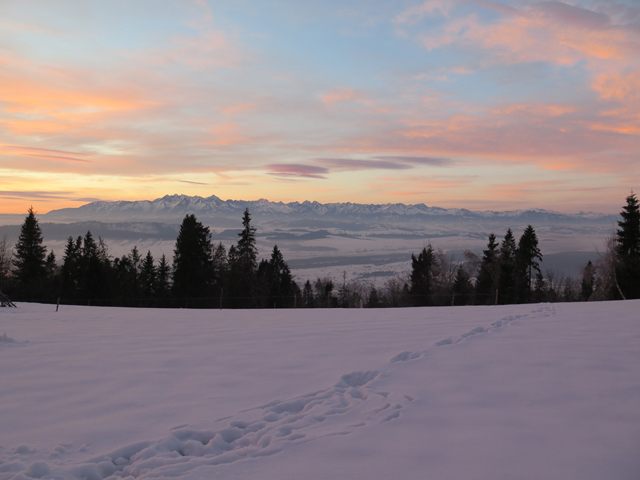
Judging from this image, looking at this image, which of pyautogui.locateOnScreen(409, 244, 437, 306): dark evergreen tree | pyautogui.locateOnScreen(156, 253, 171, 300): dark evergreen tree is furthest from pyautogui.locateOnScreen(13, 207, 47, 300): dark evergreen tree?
pyautogui.locateOnScreen(409, 244, 437, 306): dark evergreen tree

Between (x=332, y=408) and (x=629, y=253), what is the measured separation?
1631 inches

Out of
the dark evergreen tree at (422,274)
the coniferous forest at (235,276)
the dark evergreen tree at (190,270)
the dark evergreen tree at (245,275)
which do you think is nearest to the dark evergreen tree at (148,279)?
the coniferous forest at (235,276)

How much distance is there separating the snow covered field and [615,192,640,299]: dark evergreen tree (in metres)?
34.2

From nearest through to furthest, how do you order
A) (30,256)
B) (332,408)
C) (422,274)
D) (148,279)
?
1. (332,408)
2. (30,256)
3. (148,279)
4. (422,274)

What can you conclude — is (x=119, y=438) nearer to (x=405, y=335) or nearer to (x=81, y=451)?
(x=81, y=451)

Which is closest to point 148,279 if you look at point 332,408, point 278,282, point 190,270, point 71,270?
point 71,270

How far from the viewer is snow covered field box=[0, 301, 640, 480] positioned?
3650mm

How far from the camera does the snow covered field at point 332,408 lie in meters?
3.65

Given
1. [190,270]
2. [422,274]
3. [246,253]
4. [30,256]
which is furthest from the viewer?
[422,274]

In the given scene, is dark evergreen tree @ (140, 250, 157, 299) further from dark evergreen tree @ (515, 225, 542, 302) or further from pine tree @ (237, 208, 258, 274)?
dark evergreen tree @ (515, 225, 542, 302)

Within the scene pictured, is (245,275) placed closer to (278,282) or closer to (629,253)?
(278,282)

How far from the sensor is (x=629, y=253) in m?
37.6

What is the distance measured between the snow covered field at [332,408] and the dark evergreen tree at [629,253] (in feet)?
112

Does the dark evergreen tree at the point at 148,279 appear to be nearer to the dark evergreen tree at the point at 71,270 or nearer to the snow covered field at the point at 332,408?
the dark evergreen tree at the point at 71,270
